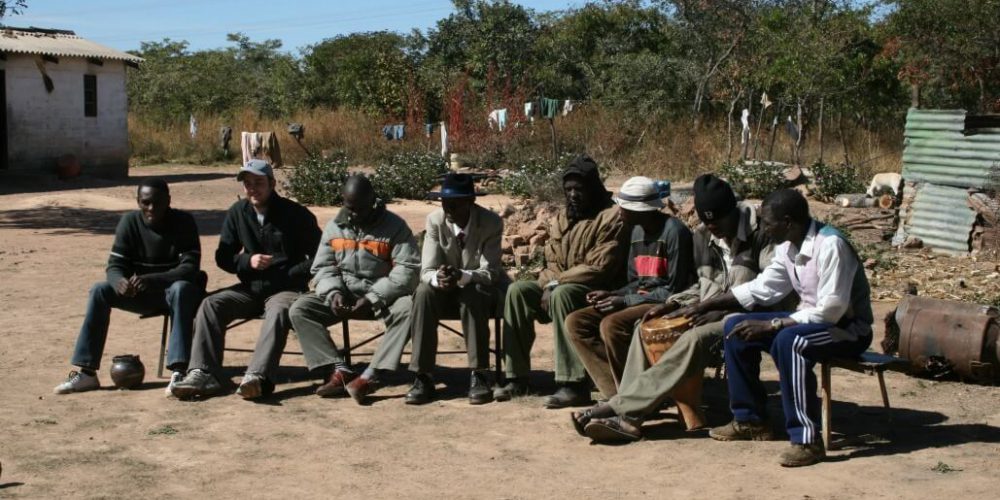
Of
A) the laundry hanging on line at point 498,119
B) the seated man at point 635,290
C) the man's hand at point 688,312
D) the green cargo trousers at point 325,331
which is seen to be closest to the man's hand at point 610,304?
the seated man at point 635,290

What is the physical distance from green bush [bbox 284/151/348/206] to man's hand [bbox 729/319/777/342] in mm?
14297

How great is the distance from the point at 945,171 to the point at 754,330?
8.38 metres

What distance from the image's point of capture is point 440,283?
7125mm

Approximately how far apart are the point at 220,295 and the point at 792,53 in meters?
16.2

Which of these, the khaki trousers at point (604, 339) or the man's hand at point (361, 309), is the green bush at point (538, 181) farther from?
the khaki trousers at point (604, 339)

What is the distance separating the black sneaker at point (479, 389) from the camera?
23.2ft

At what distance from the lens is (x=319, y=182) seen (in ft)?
65.3

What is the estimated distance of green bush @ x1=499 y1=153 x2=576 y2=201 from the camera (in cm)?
1633

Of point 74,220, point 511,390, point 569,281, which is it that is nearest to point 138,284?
point 511,390

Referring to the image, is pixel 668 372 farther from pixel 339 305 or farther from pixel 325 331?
pixel 325 331

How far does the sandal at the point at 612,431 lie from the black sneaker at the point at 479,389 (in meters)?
1.10

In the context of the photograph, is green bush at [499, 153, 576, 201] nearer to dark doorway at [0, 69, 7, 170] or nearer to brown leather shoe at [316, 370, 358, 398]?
brown leather shoe at [316, 370, 358, 398]

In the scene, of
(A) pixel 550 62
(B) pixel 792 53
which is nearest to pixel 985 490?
(B) pixel 792 53

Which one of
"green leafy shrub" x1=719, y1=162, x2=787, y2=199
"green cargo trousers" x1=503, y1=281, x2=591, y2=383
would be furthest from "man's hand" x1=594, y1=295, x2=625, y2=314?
"green leafy shrub" x1=719, y1=162, x2=787, y2=199
